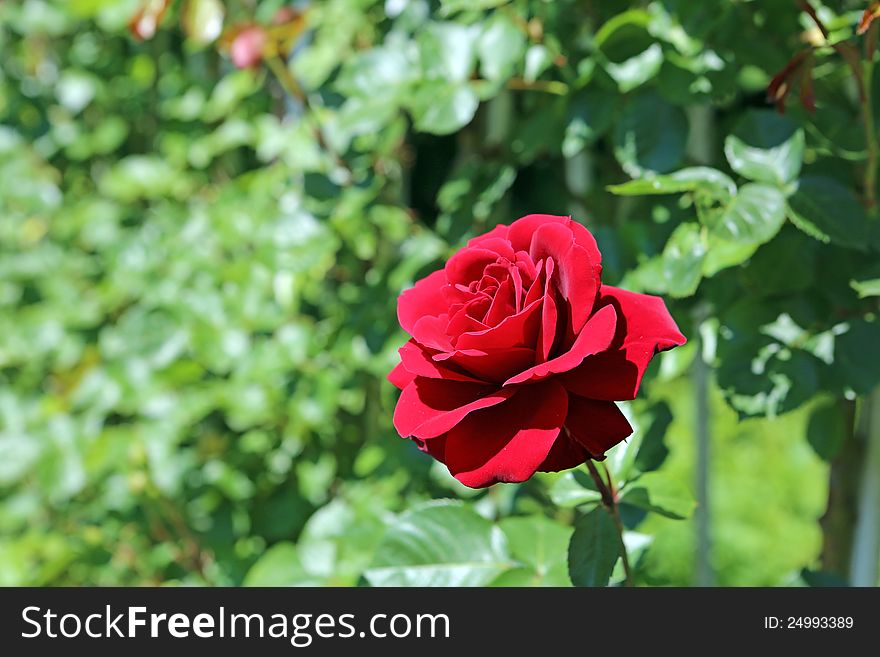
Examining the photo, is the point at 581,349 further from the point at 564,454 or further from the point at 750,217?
the point at 750,217

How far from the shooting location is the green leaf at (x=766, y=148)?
2.66ft

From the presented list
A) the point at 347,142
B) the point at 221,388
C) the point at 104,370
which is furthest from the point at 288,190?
the point at 104,370

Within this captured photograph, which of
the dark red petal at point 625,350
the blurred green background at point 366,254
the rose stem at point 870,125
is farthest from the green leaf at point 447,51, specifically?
the dark red petal at point 625,350

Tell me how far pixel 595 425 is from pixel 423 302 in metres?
0.15

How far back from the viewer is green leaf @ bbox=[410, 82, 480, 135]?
1.00 meters

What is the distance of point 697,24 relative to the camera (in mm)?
865

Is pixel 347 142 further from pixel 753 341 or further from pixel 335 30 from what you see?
pixel 753 341

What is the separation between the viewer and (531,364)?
56cm

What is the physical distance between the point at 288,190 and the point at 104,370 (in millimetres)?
489

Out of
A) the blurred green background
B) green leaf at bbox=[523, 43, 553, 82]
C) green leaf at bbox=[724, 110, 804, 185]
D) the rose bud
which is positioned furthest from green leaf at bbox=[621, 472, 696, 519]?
the rose bud

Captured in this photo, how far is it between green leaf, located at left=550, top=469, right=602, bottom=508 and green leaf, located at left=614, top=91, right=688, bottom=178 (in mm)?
344

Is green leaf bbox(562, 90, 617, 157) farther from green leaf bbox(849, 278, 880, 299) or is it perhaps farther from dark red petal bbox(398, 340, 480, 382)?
dark red petal bbox(398, 340, 480, 382)

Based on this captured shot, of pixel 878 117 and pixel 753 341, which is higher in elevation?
pixel 878 117

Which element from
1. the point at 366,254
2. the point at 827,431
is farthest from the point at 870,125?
the point at 366,254
